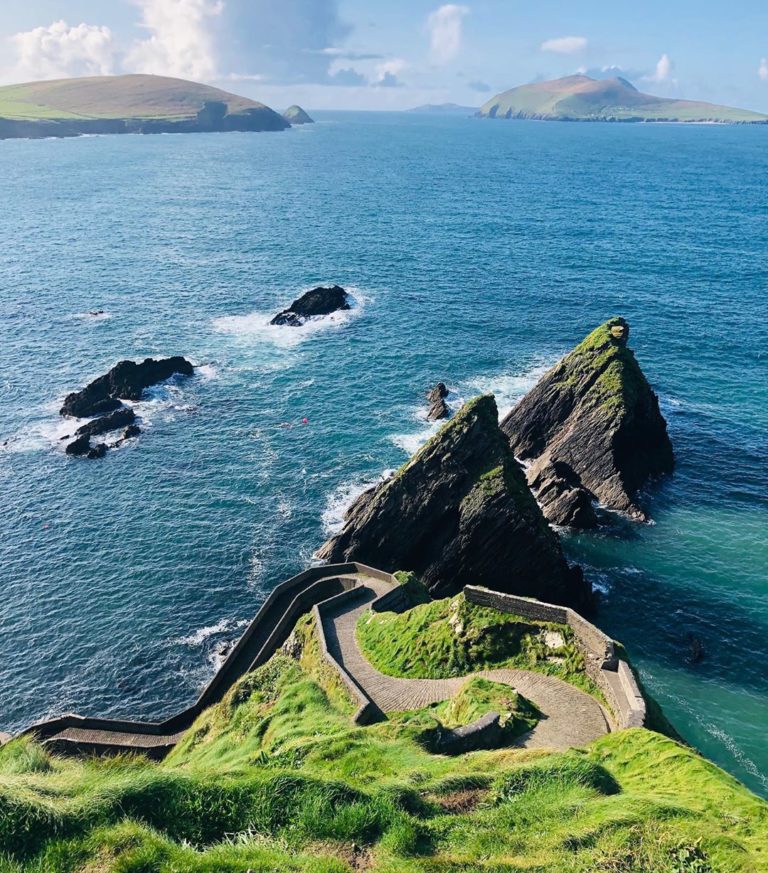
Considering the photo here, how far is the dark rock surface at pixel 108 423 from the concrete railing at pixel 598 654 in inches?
1841

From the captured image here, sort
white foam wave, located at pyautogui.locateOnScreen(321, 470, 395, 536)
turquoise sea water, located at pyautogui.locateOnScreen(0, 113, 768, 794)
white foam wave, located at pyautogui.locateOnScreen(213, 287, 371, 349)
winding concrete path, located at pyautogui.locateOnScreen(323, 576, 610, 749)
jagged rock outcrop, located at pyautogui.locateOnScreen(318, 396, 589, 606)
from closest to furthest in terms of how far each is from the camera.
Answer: winding concrete path, located at pyautogui.locateOnScreen(323, 576, 610, 749)
turquoise sea water, located at pyautogui.locateOnScreen(0, 113, 768, 794)
jagged rock outcrop, located at pyautogui.locateOnScreen(318, 396, 589, 606)
white foam wave, located at pyautogui.locateOnScreen(321, 470, 395, 536)
white foam wave, located at pyautogui.locateOnScreen(213, 287, 371, 349)

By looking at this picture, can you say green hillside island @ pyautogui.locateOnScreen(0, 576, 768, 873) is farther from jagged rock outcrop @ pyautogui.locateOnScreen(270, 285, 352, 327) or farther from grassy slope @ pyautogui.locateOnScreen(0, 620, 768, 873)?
jagged rock outcrop @ pyautogui.locateOnScreen(270, 285, 352, 327)

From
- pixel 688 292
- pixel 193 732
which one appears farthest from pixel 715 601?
pixel 688 292

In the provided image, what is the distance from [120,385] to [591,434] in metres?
49.3

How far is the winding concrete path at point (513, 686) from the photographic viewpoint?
100 feet

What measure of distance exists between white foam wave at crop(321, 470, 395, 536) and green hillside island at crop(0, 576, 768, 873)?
1119 inches

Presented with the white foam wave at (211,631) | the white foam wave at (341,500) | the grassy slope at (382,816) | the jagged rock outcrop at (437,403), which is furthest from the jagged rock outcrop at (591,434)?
the grassy slope at (382,816)

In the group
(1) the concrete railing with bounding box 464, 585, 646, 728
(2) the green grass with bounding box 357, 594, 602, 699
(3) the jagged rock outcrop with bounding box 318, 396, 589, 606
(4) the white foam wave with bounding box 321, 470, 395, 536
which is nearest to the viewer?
(1) the concrete railing with bounding box 464, 585, 646, 728

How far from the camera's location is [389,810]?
20016 millimetres

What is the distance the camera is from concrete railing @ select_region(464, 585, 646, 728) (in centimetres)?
3066

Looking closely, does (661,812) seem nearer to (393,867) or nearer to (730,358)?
(393,867)

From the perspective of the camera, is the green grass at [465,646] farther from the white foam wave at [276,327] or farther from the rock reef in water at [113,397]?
the white foam wave at [276,327]

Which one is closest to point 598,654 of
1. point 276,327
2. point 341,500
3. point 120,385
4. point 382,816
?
point 382,816

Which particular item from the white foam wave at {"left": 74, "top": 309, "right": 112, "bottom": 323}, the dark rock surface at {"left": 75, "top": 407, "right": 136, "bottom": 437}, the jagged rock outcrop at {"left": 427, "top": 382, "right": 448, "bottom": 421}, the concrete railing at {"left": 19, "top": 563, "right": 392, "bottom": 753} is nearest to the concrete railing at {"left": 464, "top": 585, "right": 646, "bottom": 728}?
the concrete railing at {"left": 19, "top": 563, "right": 392, "bottom": 753}
